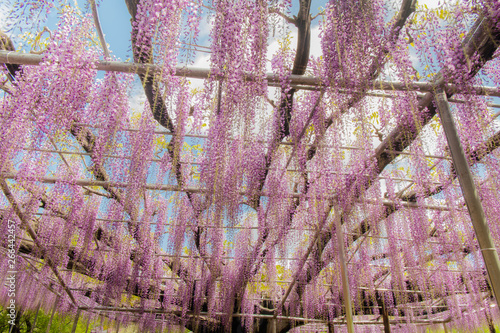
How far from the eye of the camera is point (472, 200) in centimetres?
256

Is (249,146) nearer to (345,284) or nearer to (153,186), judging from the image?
(153,186)

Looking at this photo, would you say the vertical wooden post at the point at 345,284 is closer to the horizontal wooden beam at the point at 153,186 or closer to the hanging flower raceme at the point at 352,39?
the horizontal wooden beam at the point at 153,186

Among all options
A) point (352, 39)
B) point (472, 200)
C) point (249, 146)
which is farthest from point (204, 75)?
point (472, 200)

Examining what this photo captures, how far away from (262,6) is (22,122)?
3174 millimetres

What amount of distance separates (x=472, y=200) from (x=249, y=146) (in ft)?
8.51

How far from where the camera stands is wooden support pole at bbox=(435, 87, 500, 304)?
92.7 inches

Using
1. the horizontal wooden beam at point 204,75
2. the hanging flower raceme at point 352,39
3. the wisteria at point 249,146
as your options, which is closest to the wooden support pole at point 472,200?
the wisteria at point 249,146

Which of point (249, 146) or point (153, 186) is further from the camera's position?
point (153, 186)

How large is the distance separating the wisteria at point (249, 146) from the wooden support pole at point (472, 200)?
19mm

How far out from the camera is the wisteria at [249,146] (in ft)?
8.84

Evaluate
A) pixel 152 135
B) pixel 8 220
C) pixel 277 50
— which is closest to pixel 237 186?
pixel 152 135

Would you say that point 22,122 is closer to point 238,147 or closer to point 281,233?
point 238,147

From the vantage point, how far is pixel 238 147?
3.90 meters

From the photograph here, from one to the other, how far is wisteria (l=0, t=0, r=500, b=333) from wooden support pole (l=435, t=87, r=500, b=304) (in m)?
0.02
